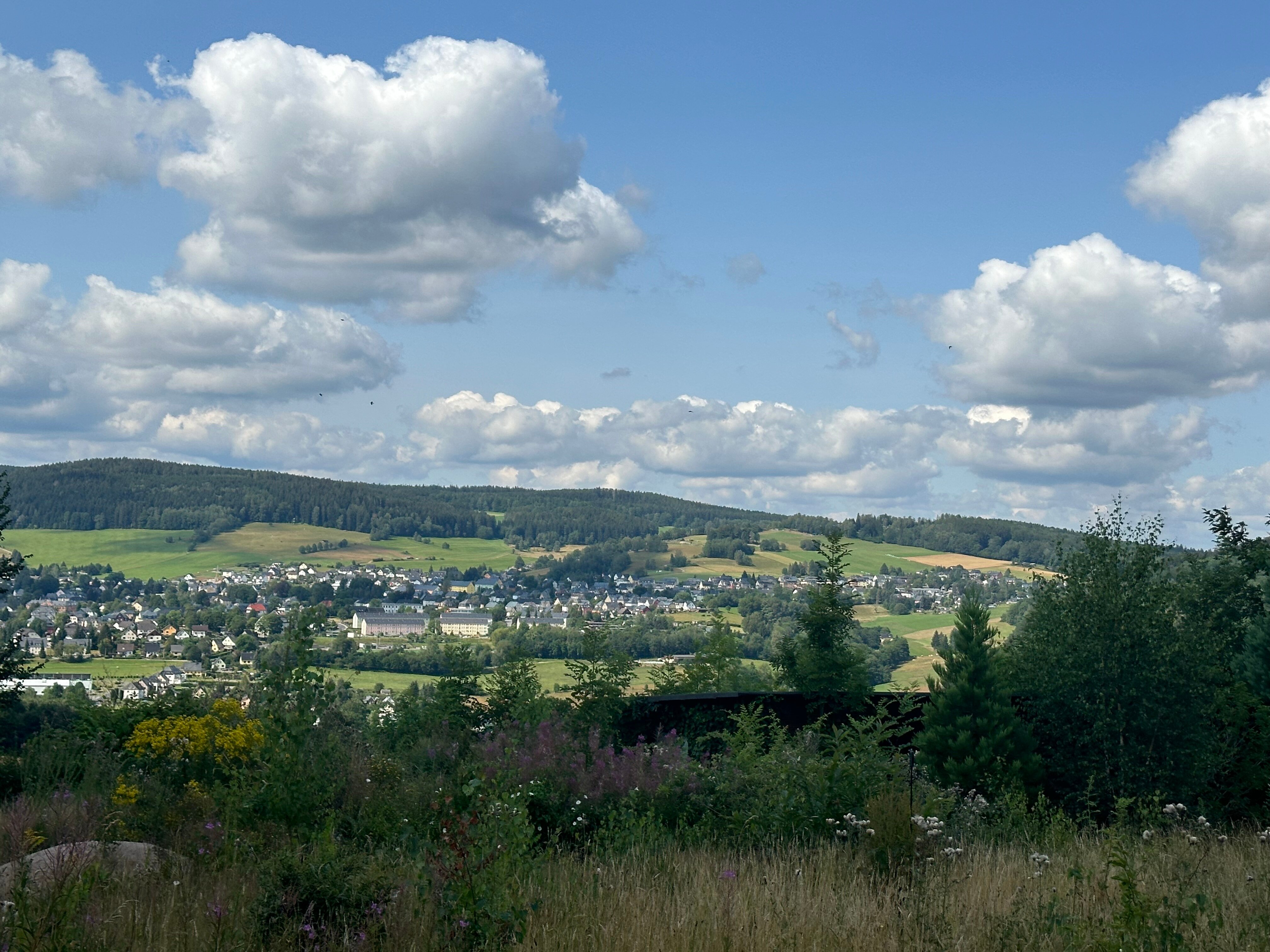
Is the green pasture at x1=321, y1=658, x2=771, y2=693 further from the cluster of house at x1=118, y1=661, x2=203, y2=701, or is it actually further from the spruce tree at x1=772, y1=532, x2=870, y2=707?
the cluster of house at x1=118, y1=661, x2=203, y2=701

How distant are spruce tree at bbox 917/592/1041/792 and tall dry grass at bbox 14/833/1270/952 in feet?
24.6

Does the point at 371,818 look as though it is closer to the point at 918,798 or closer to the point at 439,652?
the point at 918,798

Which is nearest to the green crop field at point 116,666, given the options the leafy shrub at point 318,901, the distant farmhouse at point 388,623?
the distant farmhouse at point 388,623

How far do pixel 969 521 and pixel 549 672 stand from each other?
78.7 meters

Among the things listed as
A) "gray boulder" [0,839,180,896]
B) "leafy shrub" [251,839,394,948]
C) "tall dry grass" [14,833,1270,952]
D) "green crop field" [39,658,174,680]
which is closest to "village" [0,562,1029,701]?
"green crop field" [39,658,174,680]

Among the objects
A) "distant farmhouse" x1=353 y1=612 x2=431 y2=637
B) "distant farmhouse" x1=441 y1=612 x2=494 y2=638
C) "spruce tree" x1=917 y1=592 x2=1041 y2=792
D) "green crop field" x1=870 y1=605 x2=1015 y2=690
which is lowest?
"distant farmhouse" x1=441 y1=612 x2=494 y2=638

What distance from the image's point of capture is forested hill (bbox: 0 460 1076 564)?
108 m

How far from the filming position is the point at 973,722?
1466cm

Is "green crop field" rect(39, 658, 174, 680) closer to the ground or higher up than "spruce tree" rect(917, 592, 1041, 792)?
closer to the ground

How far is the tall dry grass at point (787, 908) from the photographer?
4.91m

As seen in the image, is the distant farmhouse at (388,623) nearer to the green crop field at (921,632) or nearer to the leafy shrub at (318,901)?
the green crop field at (921,632)

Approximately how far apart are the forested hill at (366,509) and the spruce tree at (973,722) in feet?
277

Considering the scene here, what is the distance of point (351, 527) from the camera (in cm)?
12112

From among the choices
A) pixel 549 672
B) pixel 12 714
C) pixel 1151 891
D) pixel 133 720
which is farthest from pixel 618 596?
pixel 1151 891
